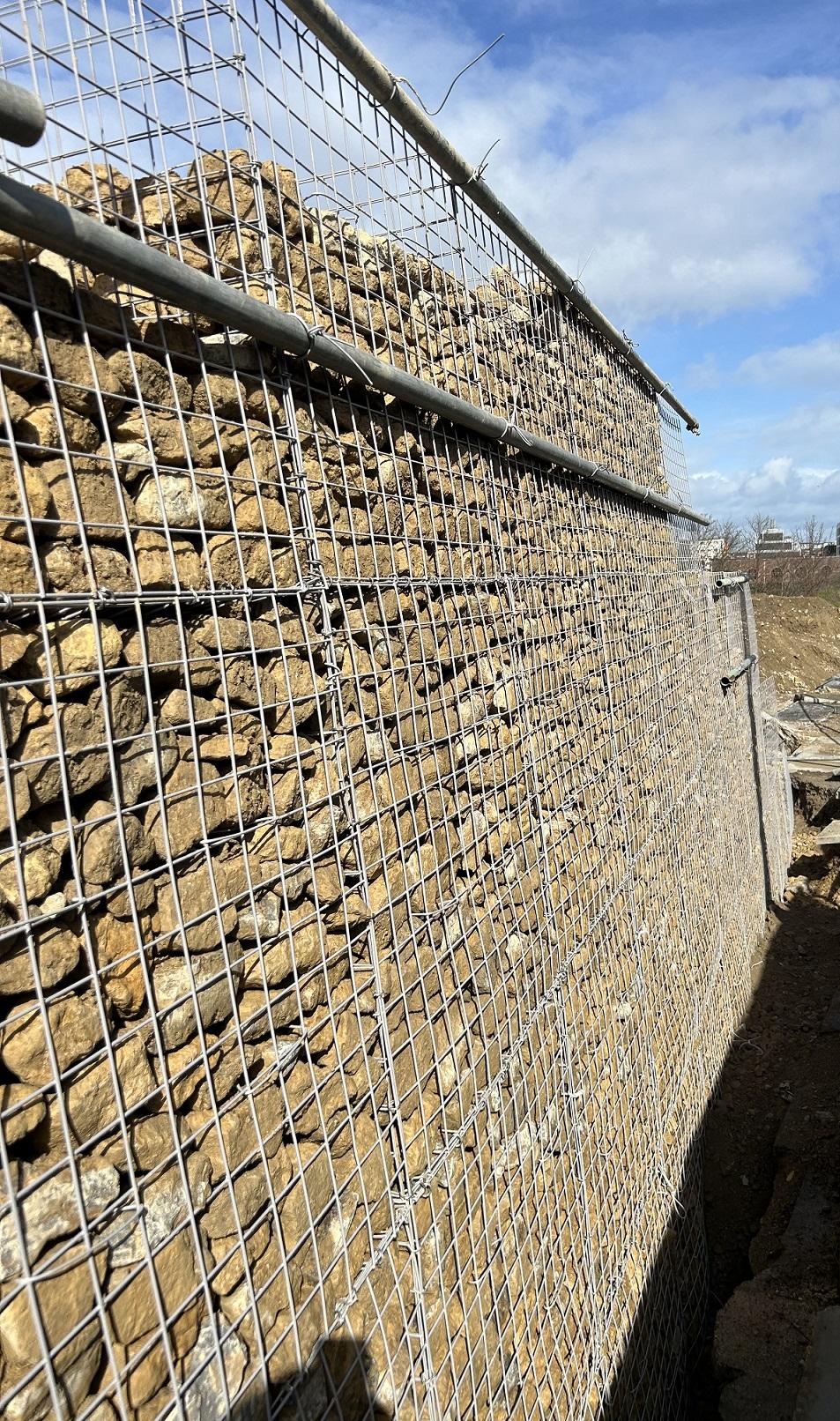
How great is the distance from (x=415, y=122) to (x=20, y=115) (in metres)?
1.69

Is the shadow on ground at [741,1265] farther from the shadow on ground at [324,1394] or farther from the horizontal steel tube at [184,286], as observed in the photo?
the horizontal steel tube at [184,286]

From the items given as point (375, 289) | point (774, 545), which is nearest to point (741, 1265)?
point (375, 289)

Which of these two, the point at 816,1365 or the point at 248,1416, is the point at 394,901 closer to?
the point at 248,1416

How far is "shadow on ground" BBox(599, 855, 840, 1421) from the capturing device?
3.84 m

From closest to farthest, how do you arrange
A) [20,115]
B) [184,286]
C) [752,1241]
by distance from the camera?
[20,115], [184,286], [752,1241]

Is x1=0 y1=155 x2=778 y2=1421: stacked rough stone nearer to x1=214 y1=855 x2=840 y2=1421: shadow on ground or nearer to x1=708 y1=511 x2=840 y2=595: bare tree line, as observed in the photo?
x1=214 y1=855 x2=840 y2=1421: shadow on ground

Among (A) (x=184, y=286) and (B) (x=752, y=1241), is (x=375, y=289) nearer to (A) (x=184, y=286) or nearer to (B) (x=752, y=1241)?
(A) (x=184, y=286)

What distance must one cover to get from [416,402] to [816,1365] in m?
3.89

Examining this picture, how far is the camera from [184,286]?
4.86 ft

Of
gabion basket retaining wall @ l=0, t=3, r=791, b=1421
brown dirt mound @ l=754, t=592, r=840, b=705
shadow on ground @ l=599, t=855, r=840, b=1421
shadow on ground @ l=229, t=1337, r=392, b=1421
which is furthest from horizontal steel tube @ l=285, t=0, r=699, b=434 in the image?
brown dirt mound @ l=754, t=592, r=840, b=705

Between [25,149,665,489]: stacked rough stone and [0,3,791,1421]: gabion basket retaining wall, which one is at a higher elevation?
[25,149,665,489]: stacked rough stone

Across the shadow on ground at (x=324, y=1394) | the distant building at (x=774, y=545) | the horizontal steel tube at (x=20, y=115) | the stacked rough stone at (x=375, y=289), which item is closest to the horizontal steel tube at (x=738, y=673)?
the stacked rough stone at (x=375, y=289)

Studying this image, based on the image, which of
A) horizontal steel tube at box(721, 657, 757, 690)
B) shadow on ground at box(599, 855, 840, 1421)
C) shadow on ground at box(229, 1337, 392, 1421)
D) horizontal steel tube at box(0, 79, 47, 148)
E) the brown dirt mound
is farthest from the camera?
the brown dirt mound

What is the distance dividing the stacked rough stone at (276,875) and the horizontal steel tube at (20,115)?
0.20 m
